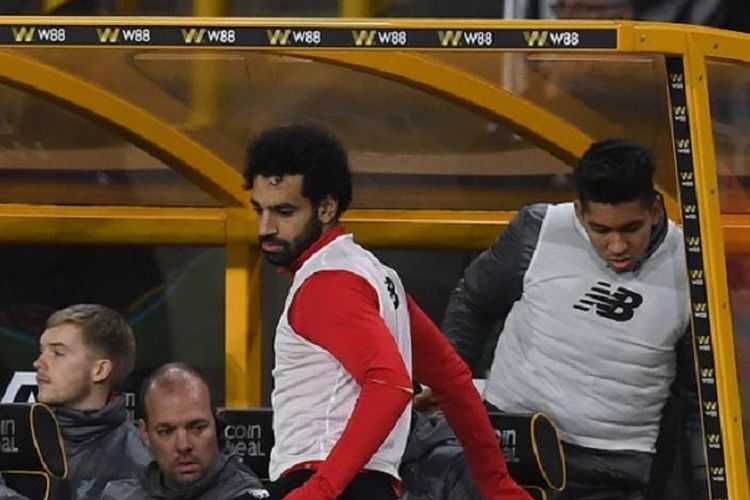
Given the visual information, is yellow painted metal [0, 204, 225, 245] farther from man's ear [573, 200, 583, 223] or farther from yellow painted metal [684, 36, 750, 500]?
yellow painted metal [684, 36, 750, 500]

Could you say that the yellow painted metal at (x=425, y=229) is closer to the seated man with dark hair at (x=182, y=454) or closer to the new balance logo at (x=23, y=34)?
the seated man with dark hair at (x=182, y=454)

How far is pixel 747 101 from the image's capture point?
18.2 feet

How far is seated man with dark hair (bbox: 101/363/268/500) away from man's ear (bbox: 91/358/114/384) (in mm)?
248

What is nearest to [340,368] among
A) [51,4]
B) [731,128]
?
[731,128]

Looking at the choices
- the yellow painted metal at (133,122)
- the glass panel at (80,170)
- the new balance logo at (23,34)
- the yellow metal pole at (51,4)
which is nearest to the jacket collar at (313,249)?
the new balance logo at (23,34)

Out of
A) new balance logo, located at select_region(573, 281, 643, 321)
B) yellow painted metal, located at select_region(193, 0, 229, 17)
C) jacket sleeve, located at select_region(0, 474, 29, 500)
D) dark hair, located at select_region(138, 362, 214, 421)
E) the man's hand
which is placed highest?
yellow painted metal, located at select_region(193, 0, 229, 17)

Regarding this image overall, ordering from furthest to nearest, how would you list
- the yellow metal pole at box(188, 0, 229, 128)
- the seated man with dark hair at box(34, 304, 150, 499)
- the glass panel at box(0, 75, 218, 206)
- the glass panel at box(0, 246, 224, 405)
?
the glass panel at box(0, 246, 224, 405) < the glass panel at box(0, 75, 218, 206) < the yellow metal pole at box(188, 0, 229, 128) < the seated man with dark hair at box(34, 304, 150, 499)

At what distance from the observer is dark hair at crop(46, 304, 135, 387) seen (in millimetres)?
6000

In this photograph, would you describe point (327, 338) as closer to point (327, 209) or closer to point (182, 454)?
point (327, 209)

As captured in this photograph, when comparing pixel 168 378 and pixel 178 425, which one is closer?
pixel 178 425

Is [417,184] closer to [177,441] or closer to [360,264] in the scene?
[177,441]

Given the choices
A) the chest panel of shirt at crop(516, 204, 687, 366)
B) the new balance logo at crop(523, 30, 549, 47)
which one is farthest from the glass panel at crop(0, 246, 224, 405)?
the new balance logo at crop(523, 30, 549, 47)

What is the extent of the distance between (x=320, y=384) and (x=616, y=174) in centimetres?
101

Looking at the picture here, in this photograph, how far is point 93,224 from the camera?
6703 millimetres
